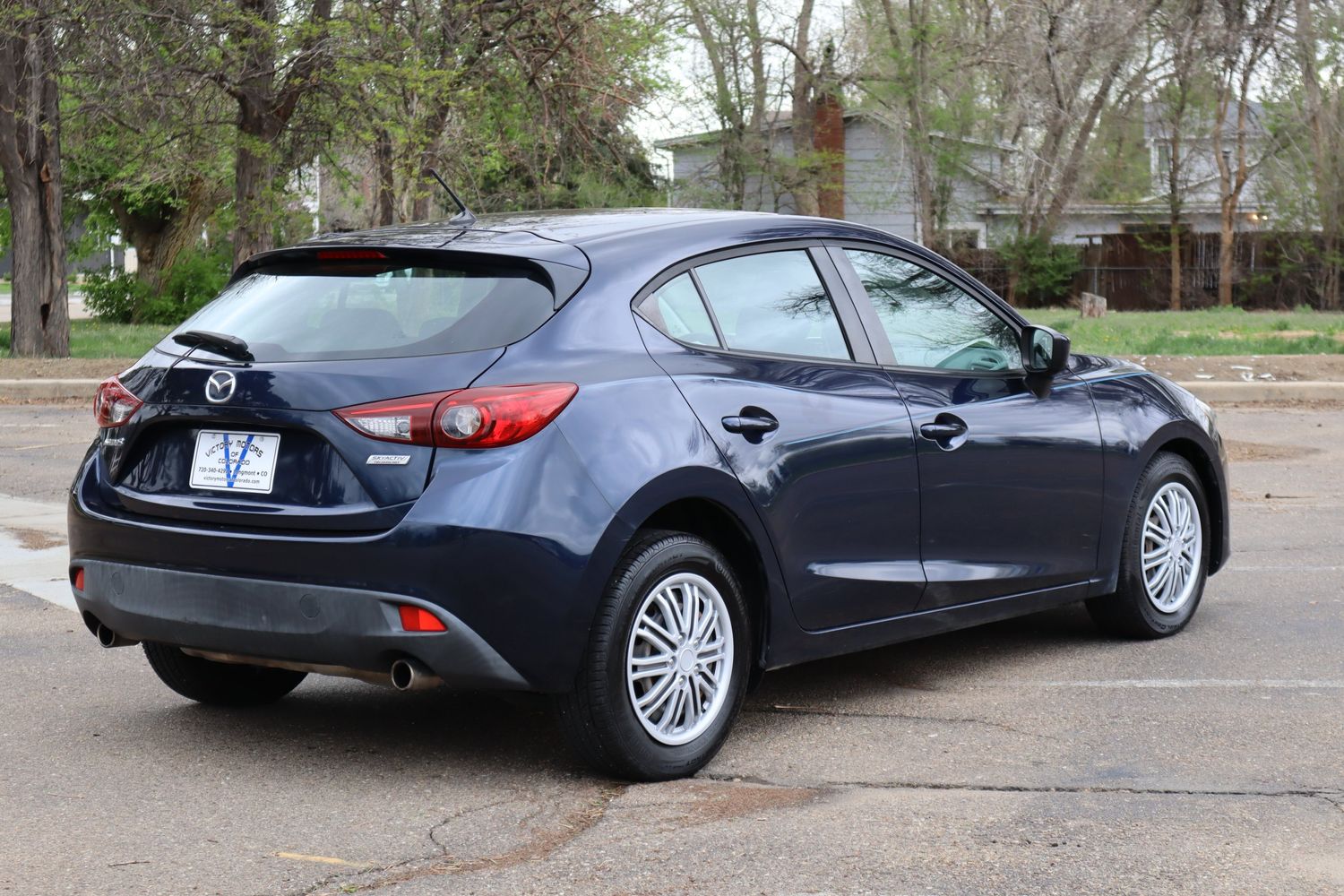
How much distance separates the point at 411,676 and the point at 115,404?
129 cm

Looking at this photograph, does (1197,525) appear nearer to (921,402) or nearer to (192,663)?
(921,402)

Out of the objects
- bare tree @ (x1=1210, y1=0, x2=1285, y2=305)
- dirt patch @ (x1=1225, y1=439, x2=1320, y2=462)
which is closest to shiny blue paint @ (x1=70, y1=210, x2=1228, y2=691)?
dirt patch @ (x1=1225, y1=439, x2=1320, y2=462)

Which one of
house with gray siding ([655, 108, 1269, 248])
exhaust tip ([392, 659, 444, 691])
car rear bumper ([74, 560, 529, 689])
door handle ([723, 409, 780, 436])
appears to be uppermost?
house with gray siding ([655, 108, 1269, 248])

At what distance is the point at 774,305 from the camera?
5148 millimetres

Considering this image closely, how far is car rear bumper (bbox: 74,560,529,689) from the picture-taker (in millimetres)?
4223

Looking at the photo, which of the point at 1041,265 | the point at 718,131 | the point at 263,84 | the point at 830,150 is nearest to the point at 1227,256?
the point at 1041,265

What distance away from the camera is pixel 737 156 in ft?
136

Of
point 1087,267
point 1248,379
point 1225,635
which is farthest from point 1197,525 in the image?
point 1087,267

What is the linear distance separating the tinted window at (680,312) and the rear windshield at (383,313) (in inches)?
14.0

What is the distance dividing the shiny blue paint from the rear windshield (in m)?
0.07

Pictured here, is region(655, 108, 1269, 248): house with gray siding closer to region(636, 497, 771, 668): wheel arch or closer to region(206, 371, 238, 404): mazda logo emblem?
region(636, 497, 771, 668): wheel arch

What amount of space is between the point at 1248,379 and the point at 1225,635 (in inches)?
474

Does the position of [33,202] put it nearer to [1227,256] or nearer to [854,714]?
[854,714]

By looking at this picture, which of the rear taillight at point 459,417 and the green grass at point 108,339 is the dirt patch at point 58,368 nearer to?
the green grass at point 108,339
